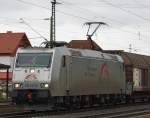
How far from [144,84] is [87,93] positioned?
1081cm

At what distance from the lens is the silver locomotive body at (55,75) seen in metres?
28.1

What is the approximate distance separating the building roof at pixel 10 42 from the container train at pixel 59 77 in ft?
184

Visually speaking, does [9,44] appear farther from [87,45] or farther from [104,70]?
[104,70]

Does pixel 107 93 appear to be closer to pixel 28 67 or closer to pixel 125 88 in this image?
pixel 125 88

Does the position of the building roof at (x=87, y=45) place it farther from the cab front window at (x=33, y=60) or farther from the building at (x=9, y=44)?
the building at (x=9, y=44)

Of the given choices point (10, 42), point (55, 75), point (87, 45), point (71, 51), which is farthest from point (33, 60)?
point (10, 42)

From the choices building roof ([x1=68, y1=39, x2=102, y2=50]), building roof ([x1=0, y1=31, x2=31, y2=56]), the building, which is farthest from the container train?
building roof ([x1=0, y1=31, x2=31, y2=56])

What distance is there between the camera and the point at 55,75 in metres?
28.6

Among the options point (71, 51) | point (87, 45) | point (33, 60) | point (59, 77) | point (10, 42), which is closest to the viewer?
point (59, 77)

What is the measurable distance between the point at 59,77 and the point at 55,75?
0.35 meters

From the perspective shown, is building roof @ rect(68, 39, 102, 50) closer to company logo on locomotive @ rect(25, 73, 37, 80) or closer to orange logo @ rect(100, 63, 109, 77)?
orange logo @ rect(100, 63, 109, 77)

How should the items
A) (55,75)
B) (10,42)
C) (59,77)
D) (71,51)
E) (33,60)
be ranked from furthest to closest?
1. (10,42)
2. (71,51)
3. (33,60)
4. (59,77)
5. (55,75)

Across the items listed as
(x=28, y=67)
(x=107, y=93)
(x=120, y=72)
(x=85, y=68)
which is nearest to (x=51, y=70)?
(x=28, y=67)

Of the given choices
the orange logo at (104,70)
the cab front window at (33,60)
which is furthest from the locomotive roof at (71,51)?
the orange logo at (104,70)
